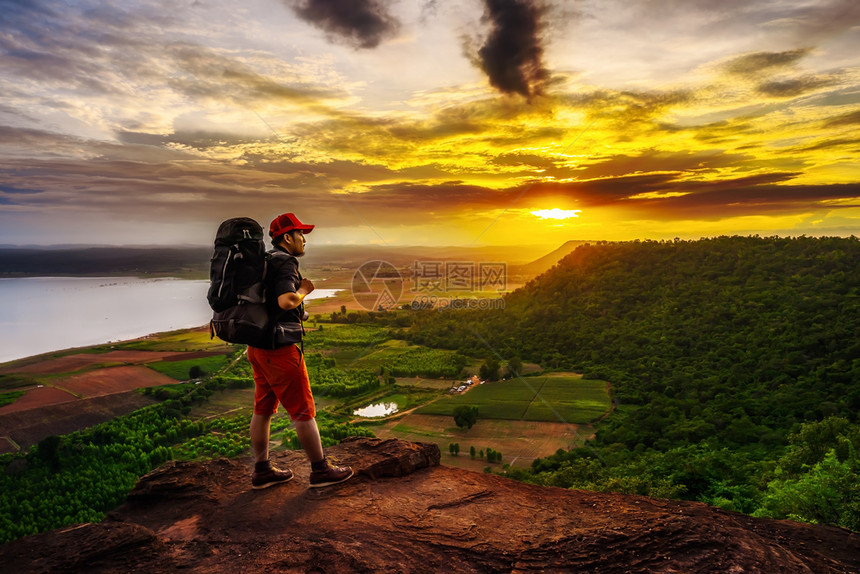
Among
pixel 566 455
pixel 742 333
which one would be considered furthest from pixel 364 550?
pixel 742 333

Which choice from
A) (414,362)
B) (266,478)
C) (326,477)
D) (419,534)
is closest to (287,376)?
(326,477)

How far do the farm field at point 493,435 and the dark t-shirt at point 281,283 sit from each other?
27.2 m

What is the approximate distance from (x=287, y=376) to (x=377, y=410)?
41.3m

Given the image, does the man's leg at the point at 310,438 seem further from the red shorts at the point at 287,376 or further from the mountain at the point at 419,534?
the mountain at the point at 419,534

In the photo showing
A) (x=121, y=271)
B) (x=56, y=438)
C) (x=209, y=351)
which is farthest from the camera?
(x=121, y=271)

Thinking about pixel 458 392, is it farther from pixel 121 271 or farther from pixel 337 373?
pixel 121 271

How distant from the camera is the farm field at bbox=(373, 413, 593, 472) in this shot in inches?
1257

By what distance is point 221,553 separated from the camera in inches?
163

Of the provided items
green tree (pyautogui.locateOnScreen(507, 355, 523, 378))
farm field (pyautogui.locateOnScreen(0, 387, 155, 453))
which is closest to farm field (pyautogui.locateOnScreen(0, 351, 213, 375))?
farm field (pyautogui.locateOnScreen(0, 387, 155, 453))

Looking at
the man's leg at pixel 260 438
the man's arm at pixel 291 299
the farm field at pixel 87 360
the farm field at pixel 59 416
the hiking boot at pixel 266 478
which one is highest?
the man's arm at pixel 291 299

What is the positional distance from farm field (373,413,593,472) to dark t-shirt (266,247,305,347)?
27.2m

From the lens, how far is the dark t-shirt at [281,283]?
16.7ft

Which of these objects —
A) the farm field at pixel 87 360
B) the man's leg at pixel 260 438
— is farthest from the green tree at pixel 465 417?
the farm field at pixel 87 360

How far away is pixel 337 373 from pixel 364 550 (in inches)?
2050
